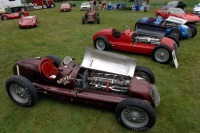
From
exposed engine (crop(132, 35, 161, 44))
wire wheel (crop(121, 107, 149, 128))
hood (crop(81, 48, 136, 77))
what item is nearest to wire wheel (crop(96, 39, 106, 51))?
exposed engine (crop(132, 35, 161, 44))

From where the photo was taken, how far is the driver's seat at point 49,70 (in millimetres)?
5431

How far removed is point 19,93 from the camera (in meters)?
5.39

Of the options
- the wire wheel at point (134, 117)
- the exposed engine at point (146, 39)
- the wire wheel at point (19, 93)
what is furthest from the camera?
the exposed engine at point (146, 39)

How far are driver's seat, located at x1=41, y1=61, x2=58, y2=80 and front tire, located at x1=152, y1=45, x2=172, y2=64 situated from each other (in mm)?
4687

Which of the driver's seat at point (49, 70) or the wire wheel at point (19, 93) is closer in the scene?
the wire wheel at point (19, 93)

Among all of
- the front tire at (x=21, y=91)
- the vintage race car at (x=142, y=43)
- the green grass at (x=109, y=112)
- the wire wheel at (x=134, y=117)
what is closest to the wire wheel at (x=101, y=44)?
the vintage race car at (x=142, y=43)

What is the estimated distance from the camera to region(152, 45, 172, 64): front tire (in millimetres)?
7900

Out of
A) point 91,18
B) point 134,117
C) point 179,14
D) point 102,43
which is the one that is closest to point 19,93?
point 134,117

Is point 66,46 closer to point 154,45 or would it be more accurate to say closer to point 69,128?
point 154,45

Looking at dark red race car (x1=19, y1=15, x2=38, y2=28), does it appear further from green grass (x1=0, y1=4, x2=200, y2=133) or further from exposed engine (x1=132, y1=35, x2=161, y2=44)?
exposed engine (x1=132, y1=35, x2=161, y2=44)

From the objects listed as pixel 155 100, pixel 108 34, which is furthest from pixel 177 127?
pixel 108 34

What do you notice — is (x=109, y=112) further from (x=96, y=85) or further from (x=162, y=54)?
(x=162, y=54)

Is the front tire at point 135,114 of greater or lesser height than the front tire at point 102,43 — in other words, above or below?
below

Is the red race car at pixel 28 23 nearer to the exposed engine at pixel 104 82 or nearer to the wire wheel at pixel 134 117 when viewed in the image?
the exposed engine at pixel 104 82
